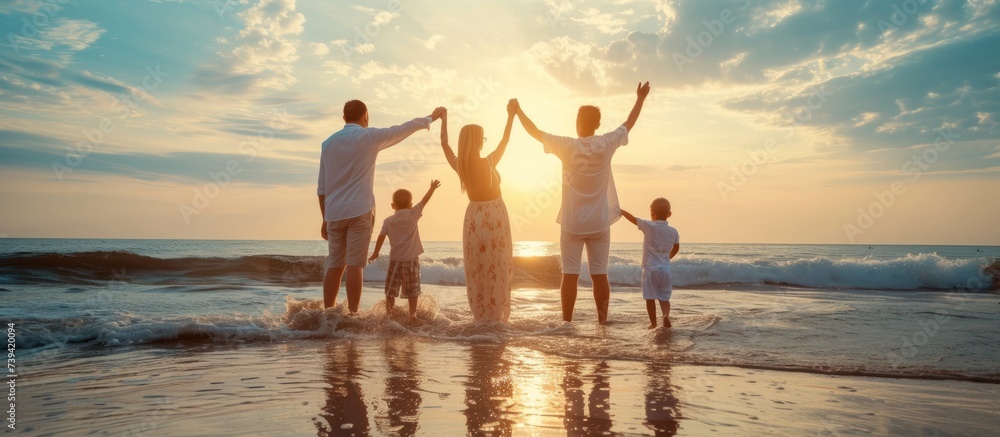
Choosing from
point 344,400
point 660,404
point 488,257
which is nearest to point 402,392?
point 344,400

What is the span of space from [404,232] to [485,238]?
54.0 inches

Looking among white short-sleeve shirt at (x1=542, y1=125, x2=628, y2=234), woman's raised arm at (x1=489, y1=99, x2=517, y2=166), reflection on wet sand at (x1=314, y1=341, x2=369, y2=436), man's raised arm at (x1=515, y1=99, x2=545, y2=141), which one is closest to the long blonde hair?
woman's raised arm at (x1=489, y1=99, x2=517, y2=166)

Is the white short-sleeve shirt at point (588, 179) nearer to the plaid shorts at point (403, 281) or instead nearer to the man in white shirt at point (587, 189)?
the man in white shirt at point (587, 189)

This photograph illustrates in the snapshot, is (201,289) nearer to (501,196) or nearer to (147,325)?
(147,325)

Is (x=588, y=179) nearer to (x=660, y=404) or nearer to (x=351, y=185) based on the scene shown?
(x=351, y=185)

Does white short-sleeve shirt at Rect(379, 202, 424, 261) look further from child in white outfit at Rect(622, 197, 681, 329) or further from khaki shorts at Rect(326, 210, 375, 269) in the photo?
child in white outfit at Rect(622, 197, 681, 329)

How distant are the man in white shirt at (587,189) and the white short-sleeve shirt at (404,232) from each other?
5.98ft

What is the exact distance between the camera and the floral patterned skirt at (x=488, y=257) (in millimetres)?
6141

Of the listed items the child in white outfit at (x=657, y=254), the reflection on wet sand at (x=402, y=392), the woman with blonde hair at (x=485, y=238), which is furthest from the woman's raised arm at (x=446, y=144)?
the reflection on wet sand at (x=402, y=392)

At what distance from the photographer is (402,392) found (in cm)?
316

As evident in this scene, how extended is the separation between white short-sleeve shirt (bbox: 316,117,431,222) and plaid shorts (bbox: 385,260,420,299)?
48.8 inches

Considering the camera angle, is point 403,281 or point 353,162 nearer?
point 353,162

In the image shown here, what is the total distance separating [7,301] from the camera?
881 centimetres

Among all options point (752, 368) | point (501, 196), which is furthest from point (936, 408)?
point (501, 196)
